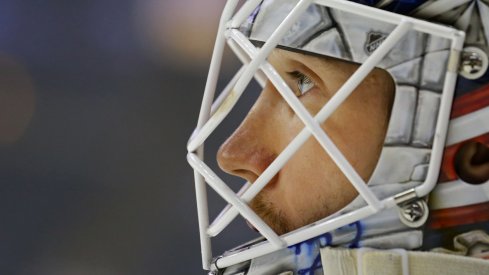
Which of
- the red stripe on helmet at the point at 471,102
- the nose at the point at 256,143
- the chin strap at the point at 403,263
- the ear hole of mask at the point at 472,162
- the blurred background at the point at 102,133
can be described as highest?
the blurred background at the point at 102,133

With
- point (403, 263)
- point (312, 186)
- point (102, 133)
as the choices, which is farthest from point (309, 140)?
point (102, 133)

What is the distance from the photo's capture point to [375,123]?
63 cm

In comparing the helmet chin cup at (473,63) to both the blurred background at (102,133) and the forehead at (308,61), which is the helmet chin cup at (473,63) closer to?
the forehead at (308,61)

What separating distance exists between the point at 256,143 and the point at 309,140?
0.23 feet

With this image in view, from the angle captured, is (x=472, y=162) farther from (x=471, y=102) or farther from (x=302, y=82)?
(x=302, y=82)

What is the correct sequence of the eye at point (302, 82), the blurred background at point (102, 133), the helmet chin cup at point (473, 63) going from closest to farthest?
the helmet chin cup at point (473, 63), the eye at point (302, 82), the blurred background at point (102, 133)

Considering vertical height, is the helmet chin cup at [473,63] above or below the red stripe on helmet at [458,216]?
above

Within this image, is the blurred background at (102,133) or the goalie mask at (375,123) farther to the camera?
the blurred background at (102,133)

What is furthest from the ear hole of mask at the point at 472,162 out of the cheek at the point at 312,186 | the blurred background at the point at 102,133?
the blurred background at the point at 102,133

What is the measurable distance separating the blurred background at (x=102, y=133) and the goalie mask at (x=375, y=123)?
991 mm

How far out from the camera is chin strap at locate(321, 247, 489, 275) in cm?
58

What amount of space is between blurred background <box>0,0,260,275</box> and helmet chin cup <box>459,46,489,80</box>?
3.63 feet

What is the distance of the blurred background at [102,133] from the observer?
1747mm

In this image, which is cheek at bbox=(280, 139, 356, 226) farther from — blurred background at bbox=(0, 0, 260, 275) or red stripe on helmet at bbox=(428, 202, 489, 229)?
blurred background at bbox=(0, 0, 260, 275)
